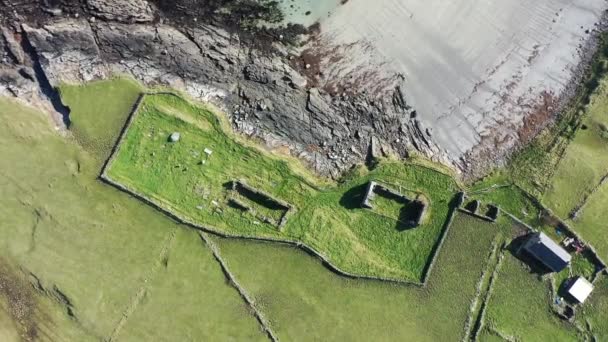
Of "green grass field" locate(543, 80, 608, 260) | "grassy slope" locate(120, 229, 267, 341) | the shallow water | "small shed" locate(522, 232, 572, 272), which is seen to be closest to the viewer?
"small shed" locate(522, 232, 572, 272)

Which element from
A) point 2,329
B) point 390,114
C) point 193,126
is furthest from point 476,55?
point 2,329

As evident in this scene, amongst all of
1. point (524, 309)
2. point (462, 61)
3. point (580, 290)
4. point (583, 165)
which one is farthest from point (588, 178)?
point (462, 61)

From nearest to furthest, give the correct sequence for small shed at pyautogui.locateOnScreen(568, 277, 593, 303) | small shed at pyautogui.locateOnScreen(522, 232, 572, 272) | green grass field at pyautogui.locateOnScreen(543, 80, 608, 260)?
1. small shed at pyautogui.locateOnScreen(522, 232, 572, 272)
2. small shed at pyautogui.locateOnScreen(568, 277, 593, 303)
3. green grass field at pyautogui.locateOnScreen(543, 80, 608, 260)

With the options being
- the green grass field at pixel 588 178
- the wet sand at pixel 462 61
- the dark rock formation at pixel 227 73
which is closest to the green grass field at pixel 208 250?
the green grass field at pixel 588 178

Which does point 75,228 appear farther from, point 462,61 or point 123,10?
point 462,61

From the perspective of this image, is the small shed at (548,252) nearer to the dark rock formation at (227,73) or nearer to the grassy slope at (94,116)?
the dark rock formation at (227,73)

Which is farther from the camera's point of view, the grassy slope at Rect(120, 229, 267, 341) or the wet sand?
the wet sand

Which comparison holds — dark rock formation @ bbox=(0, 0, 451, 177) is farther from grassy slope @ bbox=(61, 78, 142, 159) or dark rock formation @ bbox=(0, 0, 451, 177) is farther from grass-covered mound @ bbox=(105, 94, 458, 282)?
grass-covered mound @ bbox=(105, 94, 458, 282)

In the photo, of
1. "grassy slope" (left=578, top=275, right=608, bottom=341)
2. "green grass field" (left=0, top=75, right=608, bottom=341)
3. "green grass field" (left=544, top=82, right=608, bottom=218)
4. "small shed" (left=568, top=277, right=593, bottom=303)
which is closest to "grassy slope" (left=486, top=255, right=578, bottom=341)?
"green grass field" (left=0, top=75, right=608, bottom=341)
